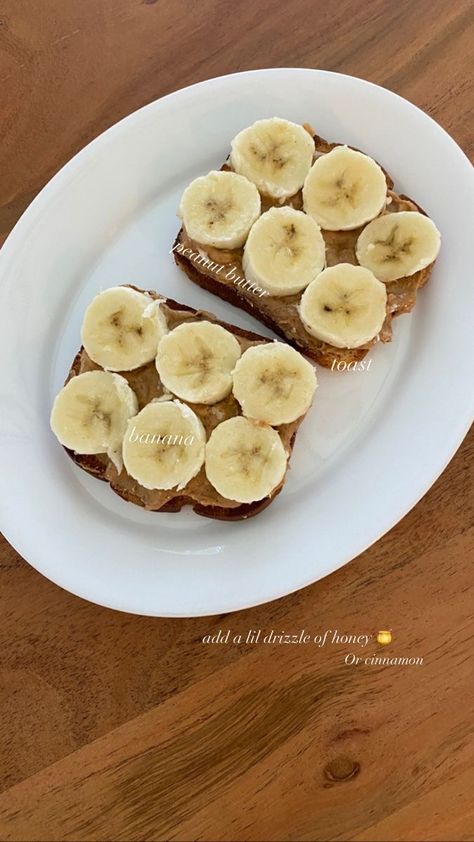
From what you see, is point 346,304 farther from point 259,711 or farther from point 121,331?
point 259,711

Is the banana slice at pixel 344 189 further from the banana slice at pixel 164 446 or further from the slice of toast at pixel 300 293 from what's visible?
the banana slice at pixel 164 446

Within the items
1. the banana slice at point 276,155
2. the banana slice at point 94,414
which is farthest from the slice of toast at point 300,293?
the banana slice at point 94,414

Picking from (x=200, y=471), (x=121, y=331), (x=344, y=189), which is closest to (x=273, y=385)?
(x=200, y=471)

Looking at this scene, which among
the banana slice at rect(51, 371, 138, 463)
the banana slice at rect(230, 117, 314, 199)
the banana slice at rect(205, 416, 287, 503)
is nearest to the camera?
the banana slice at rect(205, 416, 287, 503)

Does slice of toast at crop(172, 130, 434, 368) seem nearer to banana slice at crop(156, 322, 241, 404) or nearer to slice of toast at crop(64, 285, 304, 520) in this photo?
slice of toast at crop(64, 285, 304, 520)

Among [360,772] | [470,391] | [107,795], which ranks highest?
[470,391]

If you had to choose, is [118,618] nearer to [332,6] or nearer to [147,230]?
[147,230]

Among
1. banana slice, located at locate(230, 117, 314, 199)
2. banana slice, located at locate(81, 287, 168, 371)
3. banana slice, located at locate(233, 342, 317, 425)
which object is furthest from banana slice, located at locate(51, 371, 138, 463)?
banana slice, located at locate(230, 117, 314, 199)

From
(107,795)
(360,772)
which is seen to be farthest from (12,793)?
(360,772)
